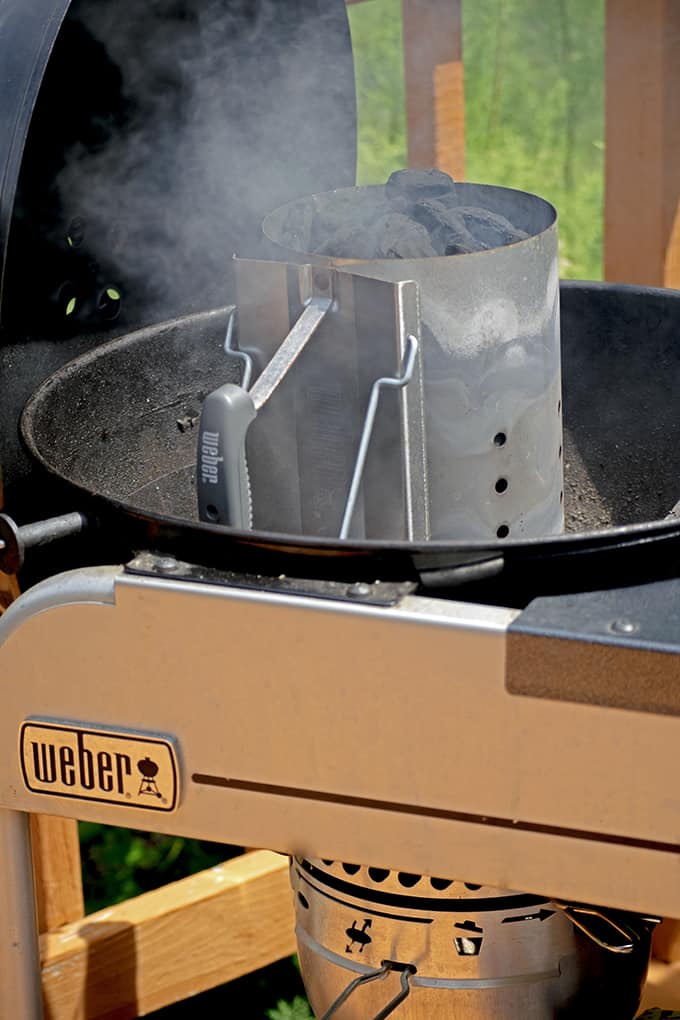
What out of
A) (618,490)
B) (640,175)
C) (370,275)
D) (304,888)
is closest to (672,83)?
(640,175)

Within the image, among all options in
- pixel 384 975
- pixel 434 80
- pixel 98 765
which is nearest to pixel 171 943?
pixel 384 975

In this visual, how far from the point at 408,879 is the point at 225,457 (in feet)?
1.17

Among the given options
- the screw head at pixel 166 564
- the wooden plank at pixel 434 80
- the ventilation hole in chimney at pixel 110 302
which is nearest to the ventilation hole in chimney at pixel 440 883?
the screw head at pixel 166 564

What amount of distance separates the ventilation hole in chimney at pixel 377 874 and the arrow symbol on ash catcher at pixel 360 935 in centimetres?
4

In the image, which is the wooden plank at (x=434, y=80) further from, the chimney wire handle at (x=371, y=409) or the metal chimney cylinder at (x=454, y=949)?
the metal chimney cylinder at (x=454, y=949)

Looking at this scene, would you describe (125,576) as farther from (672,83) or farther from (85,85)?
(672,83)

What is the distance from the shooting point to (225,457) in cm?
107

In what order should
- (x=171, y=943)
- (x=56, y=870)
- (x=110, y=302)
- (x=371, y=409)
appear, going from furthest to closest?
1. (x=171, y=943)
2. (x=56, y=870)
3. (x=110, y=302)
4. (x=371, y=409)

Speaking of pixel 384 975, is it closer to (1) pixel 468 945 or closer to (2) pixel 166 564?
(1) pixel 468 945

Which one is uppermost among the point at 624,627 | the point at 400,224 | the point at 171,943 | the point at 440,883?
the point at 400,224

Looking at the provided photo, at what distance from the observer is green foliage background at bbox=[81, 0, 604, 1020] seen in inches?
160

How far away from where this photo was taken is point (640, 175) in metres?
2.17

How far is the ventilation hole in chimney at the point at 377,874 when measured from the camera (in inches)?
44.0

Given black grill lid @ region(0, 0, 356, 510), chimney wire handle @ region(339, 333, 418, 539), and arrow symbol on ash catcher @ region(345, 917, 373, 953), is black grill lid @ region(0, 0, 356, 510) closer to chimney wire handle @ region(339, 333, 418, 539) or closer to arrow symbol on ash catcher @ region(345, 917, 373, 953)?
chimney wire handle @ region(339, 333, 418, 539)
